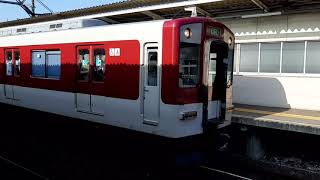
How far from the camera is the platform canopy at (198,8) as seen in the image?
11.0 m

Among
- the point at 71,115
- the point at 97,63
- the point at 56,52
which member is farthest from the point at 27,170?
the point at 56,52

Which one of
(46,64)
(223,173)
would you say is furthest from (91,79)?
(223,173)

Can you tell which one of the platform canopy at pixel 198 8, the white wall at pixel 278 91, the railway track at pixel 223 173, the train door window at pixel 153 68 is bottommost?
the railway track at pixel 223 173

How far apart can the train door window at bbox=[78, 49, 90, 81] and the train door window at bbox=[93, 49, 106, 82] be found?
0.22 m

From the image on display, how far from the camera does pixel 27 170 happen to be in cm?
782

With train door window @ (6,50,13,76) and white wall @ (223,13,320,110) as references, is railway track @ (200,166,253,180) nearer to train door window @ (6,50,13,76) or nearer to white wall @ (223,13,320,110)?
white wall @ (223,13,320,110)

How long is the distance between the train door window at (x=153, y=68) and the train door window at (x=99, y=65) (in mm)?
1389

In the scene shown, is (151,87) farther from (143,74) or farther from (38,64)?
(38,64)

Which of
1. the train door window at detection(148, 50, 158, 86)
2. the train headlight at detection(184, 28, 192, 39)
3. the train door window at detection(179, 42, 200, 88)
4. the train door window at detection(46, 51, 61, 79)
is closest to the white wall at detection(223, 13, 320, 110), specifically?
the train door window at detection(179, 42, 200, 88)

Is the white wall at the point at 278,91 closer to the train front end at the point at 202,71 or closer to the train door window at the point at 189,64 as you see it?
the train front end at the point at 202,71

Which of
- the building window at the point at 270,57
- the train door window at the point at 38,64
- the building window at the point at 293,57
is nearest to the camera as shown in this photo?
the train door window at the point at 38,64

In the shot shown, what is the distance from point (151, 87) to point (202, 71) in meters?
1.05

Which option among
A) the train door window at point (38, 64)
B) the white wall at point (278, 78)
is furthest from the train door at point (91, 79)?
the white wall at point (278, 78)

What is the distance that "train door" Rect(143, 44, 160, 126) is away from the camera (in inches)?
297
